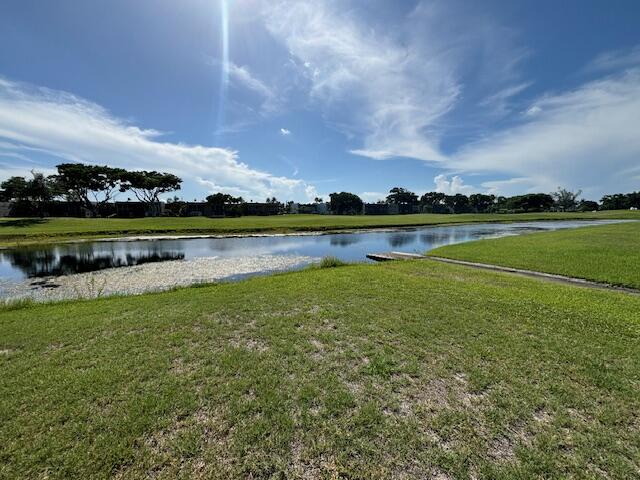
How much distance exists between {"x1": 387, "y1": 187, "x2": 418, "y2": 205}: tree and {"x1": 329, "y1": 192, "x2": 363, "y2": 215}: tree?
18346 millimetres

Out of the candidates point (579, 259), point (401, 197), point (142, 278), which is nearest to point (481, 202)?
point (401, 197)

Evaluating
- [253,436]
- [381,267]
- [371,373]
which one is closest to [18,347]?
[253,436]

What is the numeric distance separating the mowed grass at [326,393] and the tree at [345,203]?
108m

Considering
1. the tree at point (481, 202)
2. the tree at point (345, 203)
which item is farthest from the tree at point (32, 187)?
Result: the tree at point (481, 202)

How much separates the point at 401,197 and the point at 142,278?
396 ft

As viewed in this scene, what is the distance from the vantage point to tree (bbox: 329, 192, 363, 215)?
373 ft

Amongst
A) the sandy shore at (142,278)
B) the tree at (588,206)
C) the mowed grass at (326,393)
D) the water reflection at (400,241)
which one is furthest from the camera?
the tree at (588,206)

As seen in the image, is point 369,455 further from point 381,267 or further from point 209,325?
point 381,267

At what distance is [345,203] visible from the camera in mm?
114875

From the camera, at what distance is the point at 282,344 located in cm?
518

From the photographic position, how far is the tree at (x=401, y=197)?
12378 cm

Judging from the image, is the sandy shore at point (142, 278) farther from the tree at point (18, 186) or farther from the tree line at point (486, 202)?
the tree line at point (486, 202)

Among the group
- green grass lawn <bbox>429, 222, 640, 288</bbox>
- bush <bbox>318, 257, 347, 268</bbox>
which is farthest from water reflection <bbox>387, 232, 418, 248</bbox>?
bush <bbox>318, 257, 347, 268</bbox>

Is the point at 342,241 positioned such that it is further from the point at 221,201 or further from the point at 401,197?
the point at 401,197
